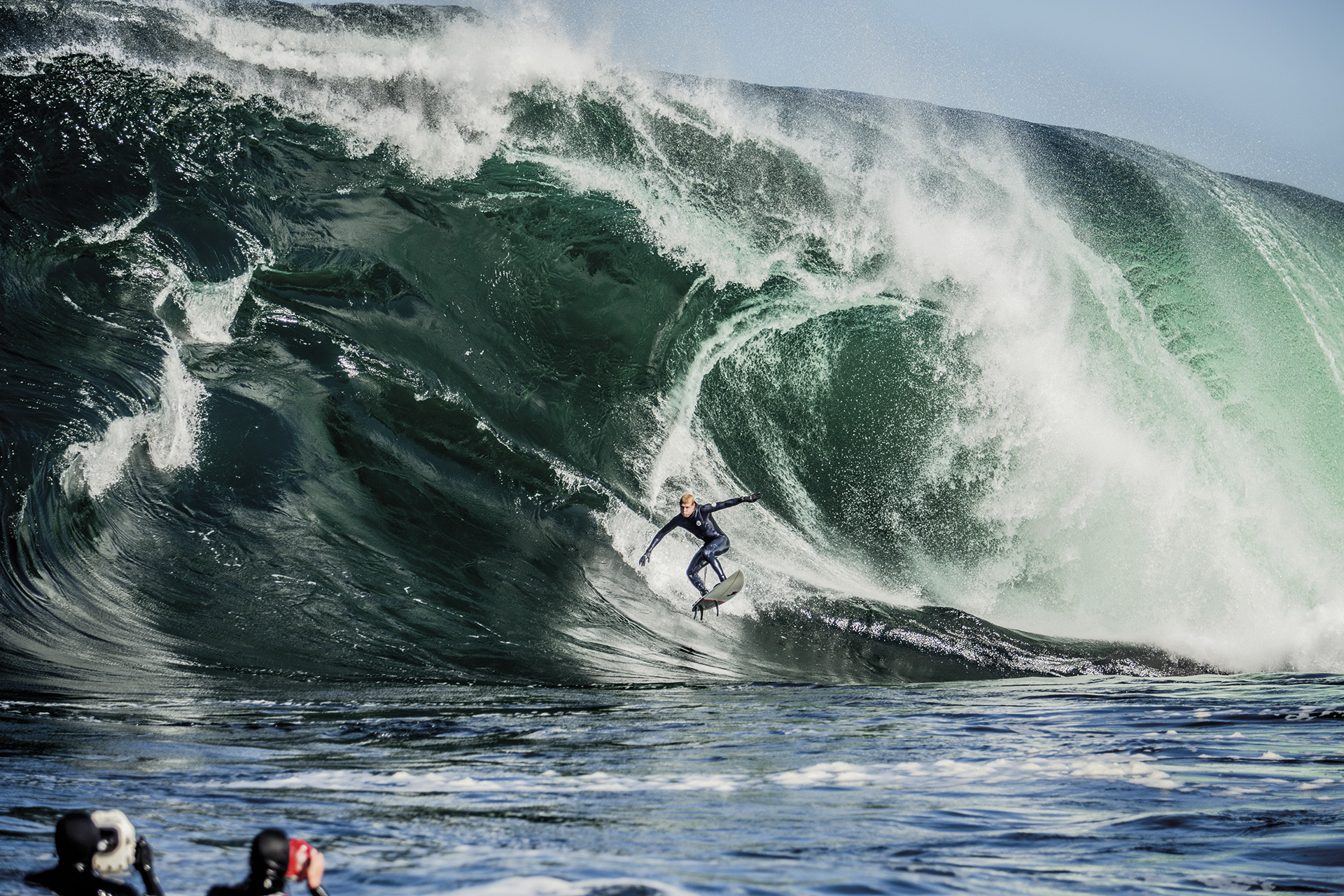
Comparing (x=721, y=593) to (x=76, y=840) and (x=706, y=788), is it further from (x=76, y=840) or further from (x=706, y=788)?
(x=76, y=840)

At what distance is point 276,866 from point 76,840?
36 cm

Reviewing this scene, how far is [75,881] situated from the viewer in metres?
1.79

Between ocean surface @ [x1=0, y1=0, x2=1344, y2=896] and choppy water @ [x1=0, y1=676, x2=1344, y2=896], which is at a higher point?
ocean surface @ [x1=0, y1=0, x2=1344, y2=896]

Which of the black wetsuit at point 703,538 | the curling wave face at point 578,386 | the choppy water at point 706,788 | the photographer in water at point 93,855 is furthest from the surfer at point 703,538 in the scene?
the photographer in water at point 93,855

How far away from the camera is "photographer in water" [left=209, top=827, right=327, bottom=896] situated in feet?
5.68

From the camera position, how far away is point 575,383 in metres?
9.88

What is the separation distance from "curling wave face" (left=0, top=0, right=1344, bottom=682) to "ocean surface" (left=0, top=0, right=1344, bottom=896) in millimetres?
44

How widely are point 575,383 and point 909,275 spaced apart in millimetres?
3915

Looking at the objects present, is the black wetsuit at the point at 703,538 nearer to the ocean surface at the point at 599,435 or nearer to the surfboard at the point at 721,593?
the surfboard at the point at 721,593

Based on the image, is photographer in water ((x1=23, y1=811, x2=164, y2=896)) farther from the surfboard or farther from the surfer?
the surfboard

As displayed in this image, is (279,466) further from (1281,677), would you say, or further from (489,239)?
(1281,677)

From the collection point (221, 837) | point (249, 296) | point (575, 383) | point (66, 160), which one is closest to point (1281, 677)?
point (575, 383)

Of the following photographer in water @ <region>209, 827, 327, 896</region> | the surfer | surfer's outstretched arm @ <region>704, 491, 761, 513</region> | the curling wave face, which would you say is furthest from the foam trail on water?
photographer in water @ <region>209, 827, 327, 896</region>

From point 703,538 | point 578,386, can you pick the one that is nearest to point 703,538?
point 703,538
